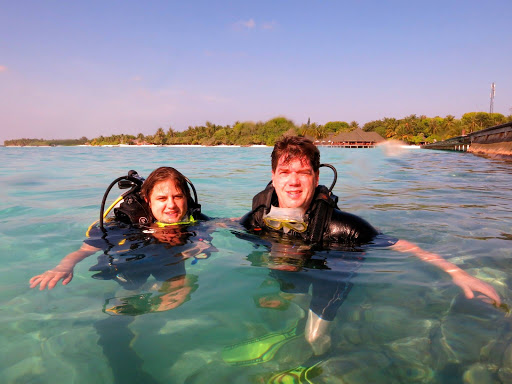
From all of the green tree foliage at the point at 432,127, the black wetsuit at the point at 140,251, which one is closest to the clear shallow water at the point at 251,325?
the black wetsuit at the point at 140,251

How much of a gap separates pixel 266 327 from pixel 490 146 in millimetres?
24963

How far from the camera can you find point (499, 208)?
6.08m

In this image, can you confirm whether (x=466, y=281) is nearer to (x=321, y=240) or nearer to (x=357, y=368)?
(x=321, y=240)

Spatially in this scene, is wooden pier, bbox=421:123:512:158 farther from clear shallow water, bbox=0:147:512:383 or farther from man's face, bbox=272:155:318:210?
man's face, bbox=272:155:318:210

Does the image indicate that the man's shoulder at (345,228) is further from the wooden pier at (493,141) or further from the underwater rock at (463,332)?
the wooden pier at (493,141)

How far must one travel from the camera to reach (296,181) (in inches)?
131

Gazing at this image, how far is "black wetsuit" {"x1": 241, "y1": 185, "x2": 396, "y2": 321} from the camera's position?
275 centimetres

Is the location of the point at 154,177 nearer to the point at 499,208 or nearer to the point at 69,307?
the point at 69,307

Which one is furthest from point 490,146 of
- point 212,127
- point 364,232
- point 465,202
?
point 212,127

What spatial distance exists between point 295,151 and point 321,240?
856mm

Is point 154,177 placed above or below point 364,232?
above

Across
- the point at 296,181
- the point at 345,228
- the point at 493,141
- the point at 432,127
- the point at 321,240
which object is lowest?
the point at 321,240

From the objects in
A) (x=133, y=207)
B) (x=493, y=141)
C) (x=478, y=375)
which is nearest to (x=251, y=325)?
(x=478, y=375)

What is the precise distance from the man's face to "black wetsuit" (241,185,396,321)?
115 mm
